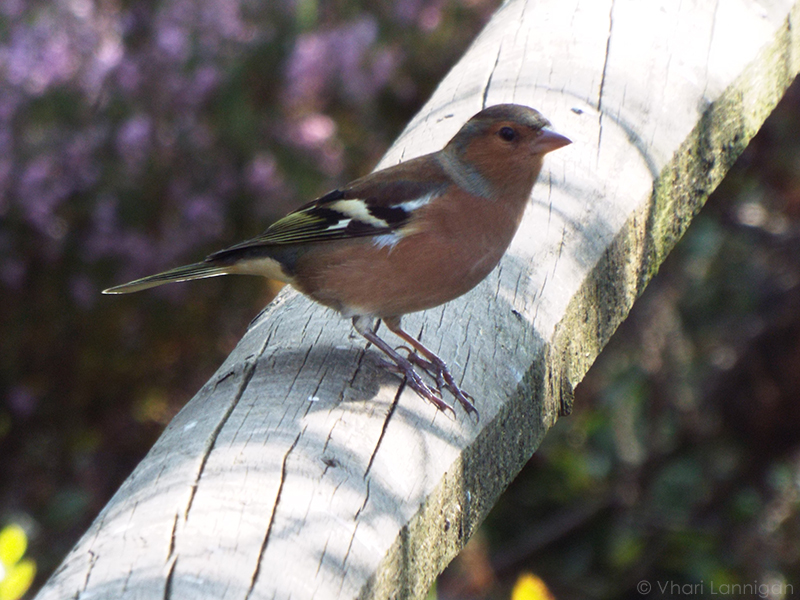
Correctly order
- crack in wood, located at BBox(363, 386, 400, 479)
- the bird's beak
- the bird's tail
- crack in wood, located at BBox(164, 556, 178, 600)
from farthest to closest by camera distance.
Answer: the bird's tail, the bird's beak, crack in wood, located at BBox(363, 386, 400, 479), crack in wood, located at BBox(164, 556, 178, 600)

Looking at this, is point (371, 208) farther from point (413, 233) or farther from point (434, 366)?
point (434, 366)

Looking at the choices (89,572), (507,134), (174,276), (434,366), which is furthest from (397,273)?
(89,572)

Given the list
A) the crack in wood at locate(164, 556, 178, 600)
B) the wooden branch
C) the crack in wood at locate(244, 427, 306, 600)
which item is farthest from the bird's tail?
the crack in wood at locate(164, 556, 178, 600)

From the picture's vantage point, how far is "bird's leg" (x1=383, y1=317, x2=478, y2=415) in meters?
1.95

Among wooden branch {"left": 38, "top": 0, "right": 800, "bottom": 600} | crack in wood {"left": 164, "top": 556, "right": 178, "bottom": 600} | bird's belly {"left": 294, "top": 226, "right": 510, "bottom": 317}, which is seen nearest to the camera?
crack in wood {"left": 164, "top": 556, "right": 178, "bottom": 600}

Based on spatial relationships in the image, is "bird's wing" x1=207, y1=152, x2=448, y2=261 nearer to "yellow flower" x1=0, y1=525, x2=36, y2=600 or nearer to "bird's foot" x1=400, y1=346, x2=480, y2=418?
"bird's foot" x1=400, y1=346, x2=480, y2=418

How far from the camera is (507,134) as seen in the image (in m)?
2.60

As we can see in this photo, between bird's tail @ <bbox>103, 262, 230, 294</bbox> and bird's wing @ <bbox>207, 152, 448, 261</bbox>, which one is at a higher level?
bird's wing @ <bbox>207, 152, 448, 261</bbox>

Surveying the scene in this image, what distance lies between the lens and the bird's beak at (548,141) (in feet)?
8.14

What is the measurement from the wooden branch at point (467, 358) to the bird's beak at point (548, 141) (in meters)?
0.08

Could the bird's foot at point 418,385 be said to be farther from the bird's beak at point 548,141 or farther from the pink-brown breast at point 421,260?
the bird's beak at point 548,141

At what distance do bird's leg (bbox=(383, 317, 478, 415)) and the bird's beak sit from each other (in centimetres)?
61

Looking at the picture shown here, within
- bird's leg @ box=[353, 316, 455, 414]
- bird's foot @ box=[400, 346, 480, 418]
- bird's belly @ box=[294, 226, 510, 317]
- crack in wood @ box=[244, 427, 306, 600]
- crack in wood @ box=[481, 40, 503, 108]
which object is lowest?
crack in wood @ box=[244, 427, 306, 600]

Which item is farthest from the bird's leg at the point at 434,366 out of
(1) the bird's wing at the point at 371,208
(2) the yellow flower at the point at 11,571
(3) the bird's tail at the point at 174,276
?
(2) the yellow flower at the point at 11,571
